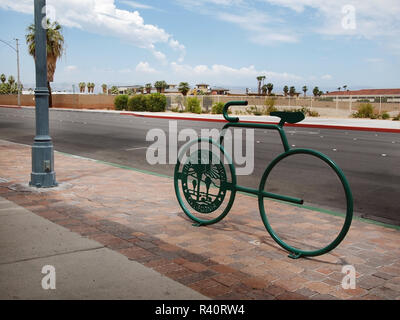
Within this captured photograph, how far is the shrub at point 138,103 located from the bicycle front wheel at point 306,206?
36174 millimetres

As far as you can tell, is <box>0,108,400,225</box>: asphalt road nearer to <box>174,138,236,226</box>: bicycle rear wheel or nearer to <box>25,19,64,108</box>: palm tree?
<box>174,138,236,226</box>: bicycle rear wheel

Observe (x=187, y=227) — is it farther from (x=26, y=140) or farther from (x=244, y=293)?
(x=26, y=140)

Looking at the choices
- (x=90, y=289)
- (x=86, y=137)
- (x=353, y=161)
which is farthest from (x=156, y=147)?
(x=90, y=289)

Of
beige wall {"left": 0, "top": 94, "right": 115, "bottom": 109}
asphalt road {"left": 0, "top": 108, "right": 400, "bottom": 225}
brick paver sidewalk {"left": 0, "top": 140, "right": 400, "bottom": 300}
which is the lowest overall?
brick paver sidewalk {"left": 0, "top": 140, "right": 400, "bottom": 300}

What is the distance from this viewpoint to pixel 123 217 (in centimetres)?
557

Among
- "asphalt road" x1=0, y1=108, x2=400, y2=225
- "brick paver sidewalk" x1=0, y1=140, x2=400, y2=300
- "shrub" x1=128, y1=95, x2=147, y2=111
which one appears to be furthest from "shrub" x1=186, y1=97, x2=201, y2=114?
"brick paver sidewalk" x1=0, y1=140, x2=400, y2=300

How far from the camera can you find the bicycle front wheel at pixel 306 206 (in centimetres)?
423

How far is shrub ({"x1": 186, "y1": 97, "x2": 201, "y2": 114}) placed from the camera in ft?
136

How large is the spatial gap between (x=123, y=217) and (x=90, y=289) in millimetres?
2154

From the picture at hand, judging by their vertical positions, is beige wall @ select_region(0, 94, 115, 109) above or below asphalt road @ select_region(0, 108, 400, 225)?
above

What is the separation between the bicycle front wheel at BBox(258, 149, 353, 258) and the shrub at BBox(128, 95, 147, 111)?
36.2 metres

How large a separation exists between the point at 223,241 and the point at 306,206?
6.89ft
